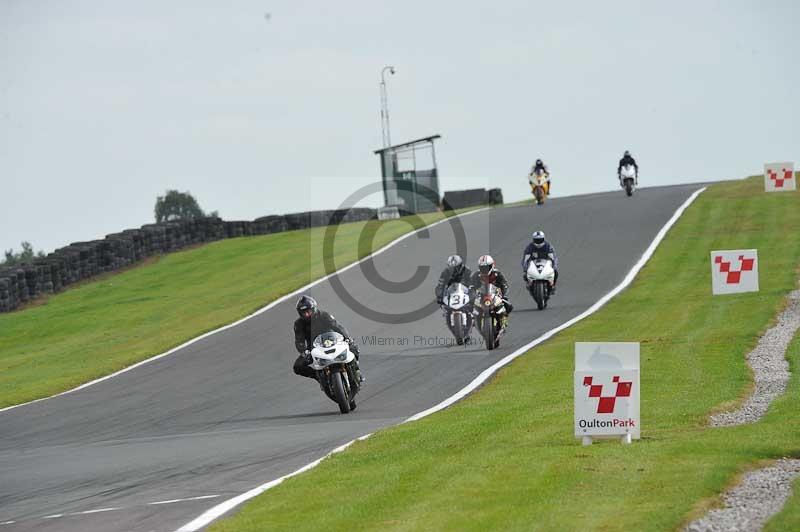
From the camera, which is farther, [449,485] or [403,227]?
[403,227]

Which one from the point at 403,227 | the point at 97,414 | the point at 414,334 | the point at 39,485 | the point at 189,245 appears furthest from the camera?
the point at 189,245

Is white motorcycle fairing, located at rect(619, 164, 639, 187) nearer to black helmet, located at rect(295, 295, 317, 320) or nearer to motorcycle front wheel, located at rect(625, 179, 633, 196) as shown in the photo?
motorcycle front wheel, located at rect(625, 179, 633, 196)

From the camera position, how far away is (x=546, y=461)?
11250 mm

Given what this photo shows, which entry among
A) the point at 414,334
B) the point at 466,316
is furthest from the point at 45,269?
the point at 466,316

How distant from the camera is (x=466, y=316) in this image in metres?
23.8

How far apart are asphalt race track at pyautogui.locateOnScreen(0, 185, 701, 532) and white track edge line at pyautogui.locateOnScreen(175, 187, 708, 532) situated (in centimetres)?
17

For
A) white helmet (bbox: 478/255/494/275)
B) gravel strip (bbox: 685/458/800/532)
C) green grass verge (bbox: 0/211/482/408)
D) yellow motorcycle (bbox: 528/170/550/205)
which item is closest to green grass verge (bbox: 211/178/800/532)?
gravel strip (bbox: 685/458/800/532)

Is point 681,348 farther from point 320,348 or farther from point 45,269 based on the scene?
point 45,269

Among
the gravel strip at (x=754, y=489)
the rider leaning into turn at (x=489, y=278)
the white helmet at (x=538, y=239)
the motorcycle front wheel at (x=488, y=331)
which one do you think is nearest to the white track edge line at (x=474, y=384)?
the motorcycle front wheel at (x=488, y=331)

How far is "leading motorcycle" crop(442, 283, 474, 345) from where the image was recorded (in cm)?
2341

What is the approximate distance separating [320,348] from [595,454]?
6.66 m

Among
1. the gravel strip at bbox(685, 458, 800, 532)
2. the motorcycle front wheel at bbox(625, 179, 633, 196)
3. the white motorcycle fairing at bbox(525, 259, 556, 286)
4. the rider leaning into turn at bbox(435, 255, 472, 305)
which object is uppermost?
the motorcycle front wheel at bbox(625, 179, 633, 196)

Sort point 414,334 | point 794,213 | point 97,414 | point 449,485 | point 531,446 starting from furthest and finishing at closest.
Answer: point 794,213 → point 414,334 → point 97,414 → point 531,446 → point 449,485

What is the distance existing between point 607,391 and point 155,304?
28302 mm
